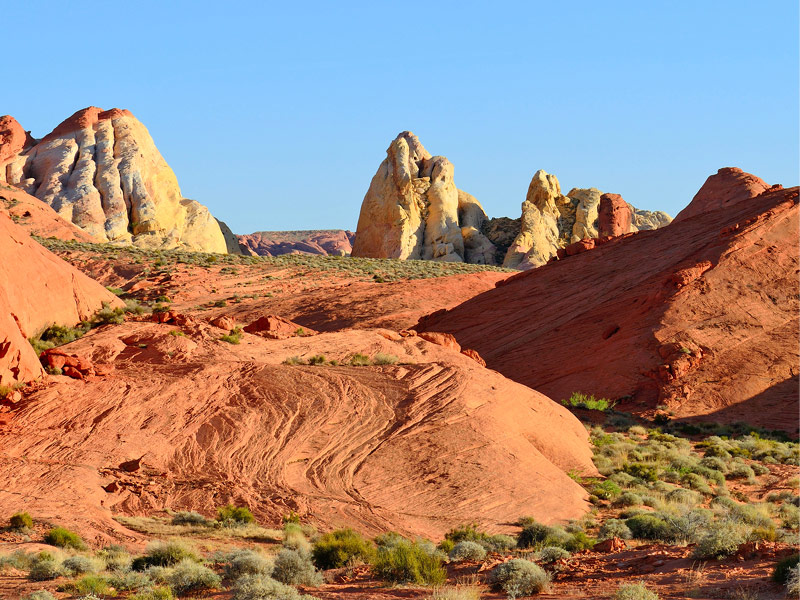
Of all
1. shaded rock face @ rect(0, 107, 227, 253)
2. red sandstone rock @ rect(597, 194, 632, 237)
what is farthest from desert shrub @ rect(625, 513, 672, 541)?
red sandstone rock @ rect(597, 194, 632, 237)

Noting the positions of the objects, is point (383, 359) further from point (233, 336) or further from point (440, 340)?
point (440, 340)

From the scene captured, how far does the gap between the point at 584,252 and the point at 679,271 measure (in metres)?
8.88

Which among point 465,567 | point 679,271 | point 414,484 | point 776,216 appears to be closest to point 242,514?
point 414,484

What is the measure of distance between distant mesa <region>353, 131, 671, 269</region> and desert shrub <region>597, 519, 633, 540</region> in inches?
2376

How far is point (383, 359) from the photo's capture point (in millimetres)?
20844

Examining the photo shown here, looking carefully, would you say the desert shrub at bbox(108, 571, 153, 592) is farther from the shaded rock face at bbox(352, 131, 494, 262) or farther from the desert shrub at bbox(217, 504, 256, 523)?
the shaded rock face at bbox(352, 131, 494, 262)

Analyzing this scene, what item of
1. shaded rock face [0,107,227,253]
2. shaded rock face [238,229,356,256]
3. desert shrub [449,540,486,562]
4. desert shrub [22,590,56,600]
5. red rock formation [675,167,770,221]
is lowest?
desert shrub [449,540,486,562]

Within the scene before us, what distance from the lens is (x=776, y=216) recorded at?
35.5m

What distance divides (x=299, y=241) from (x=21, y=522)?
545ft

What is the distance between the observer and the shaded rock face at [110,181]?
68.0 m

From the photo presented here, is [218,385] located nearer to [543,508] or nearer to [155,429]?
[155,429]

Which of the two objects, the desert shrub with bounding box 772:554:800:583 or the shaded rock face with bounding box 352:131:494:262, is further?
the shaded rock face with bounding box 352:131:494:262

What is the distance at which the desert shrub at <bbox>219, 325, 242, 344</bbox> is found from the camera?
2098 centimetres

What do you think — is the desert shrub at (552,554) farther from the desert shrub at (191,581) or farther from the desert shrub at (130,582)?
the desert shrub at (130,582)
